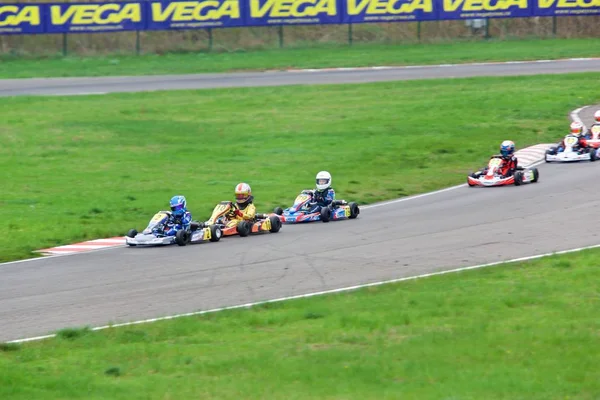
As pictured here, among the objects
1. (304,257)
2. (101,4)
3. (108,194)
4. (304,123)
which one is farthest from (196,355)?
(101,4)

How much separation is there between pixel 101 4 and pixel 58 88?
12544 millimetres

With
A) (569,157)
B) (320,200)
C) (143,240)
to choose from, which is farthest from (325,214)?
(569,157)

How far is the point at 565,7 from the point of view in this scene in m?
63.6

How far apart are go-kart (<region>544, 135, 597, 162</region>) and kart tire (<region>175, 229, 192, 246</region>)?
1390cm

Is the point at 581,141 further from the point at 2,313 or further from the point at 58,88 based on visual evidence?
the point at 58,88

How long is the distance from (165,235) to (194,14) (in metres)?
42.7

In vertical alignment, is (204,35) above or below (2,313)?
above

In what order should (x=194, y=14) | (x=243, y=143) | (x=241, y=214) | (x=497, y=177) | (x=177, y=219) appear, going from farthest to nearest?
(x=194, y=14), (x=243, y=143), (x=497, y=177), (x=241, y=214), (x=177, y=219)

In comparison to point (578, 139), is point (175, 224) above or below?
below

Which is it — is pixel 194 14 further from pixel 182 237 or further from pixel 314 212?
pixel 182 237

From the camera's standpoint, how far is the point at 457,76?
51.7 metres

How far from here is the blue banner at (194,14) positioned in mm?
62219

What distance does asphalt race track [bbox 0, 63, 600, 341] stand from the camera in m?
16.2

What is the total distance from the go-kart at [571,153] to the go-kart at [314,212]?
943cm
